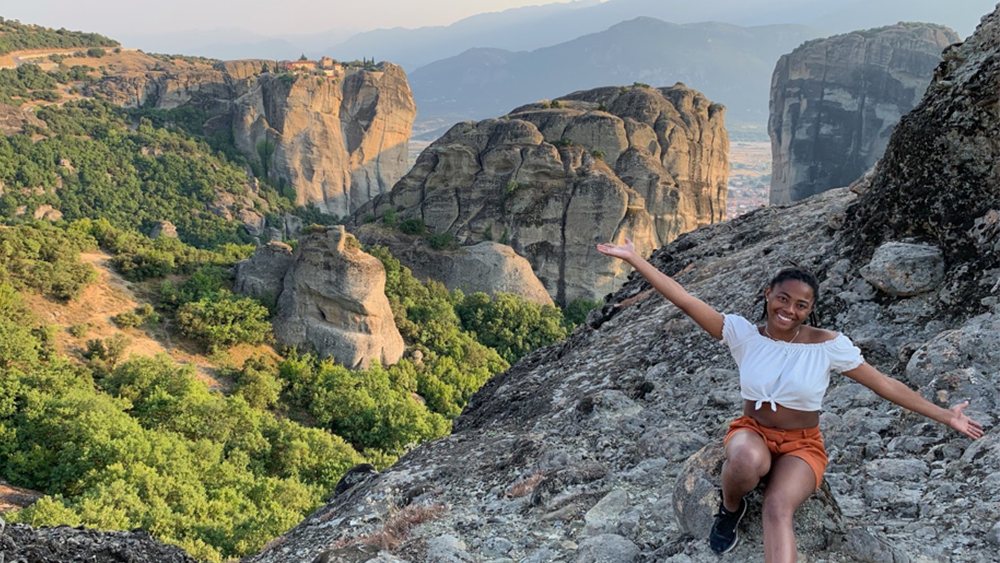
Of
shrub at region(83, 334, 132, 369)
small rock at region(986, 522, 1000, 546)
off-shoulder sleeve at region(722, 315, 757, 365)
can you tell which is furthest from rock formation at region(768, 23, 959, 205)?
off-shoulder sleeve at region(722, 315, 757, 365)

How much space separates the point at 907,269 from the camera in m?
5.62

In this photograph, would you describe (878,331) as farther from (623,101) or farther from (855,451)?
(623,101)

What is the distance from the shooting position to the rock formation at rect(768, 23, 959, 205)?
63156 millimetres

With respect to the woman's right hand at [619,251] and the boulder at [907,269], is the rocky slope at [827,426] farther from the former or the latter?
the woman's right hand at [619,251]

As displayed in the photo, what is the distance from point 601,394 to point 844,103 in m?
68.2

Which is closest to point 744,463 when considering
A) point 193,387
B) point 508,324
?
point 193,387

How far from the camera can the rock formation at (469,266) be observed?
35938 millimetres

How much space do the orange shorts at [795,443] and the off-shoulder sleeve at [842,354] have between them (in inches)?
12.4

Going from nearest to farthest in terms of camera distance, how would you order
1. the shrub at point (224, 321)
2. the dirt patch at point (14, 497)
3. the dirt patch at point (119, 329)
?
the dirt patch at point (14, 497) < the dirt patch at point (119, 329) < the shrub at point (224, 321)

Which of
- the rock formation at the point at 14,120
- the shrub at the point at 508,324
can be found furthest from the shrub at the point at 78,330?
the rock formation at the point at 14,120

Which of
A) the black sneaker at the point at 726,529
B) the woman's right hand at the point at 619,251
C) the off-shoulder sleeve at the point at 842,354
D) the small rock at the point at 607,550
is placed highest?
the woman's right hand at the point at 619,251

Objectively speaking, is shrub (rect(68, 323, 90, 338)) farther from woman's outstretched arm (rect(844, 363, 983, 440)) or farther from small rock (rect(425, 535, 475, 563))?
woman's outstretched arm (rect(844, 363, 983, 440))

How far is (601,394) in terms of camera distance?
6.41m

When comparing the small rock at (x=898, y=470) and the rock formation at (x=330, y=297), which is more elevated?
the small rock at (x=898, y=470)
